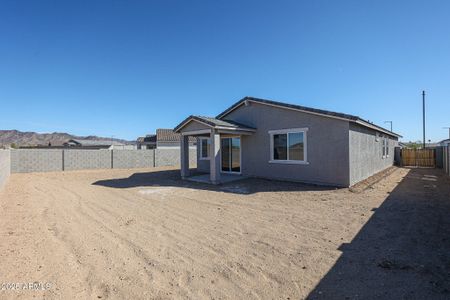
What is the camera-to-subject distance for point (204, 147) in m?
16.6

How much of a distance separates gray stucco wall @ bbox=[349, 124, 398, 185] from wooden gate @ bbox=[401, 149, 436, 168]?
25.4 ft

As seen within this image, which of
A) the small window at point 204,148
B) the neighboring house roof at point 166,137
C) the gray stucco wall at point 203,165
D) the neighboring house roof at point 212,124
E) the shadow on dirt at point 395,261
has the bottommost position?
the shadow on dirt at point 395,261

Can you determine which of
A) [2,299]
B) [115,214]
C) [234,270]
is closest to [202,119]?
[115,214]

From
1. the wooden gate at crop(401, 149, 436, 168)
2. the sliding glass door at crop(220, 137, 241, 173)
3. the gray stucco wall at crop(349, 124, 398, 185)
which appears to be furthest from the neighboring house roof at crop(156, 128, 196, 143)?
the wooden gate at crop(401, 149, 436, 168)

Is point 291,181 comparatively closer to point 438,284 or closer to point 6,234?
point 438,284

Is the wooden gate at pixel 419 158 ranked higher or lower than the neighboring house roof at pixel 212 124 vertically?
lower

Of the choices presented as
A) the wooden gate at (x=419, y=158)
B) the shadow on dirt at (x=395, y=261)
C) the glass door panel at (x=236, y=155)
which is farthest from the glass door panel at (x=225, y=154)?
the wooden gate at (x=419, y=158)

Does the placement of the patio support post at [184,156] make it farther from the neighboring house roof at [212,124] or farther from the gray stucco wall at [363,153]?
the gray stucco wall at [363,153]

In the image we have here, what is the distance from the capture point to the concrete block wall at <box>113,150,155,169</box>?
2078 centimetres

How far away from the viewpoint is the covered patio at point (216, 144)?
38.0 feet

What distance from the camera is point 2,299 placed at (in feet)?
9.20

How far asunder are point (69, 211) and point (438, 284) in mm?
7914

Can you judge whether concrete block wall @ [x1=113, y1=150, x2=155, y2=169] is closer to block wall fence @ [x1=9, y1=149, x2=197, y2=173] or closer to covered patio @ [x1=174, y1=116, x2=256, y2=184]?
block wall fence @ [x1=9, y1=149, x2=197, y2=173]

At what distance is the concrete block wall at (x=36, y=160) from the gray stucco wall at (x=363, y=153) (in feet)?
62.9
